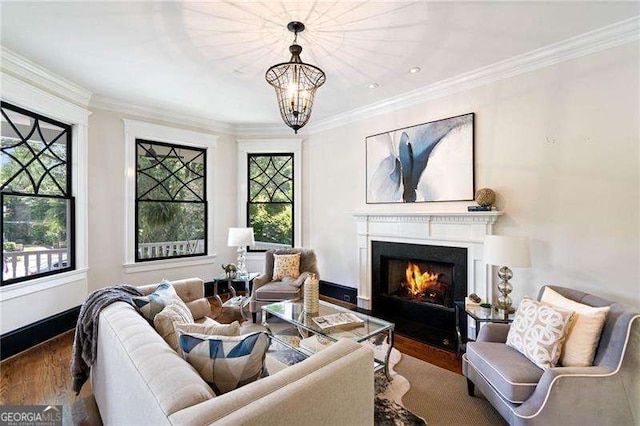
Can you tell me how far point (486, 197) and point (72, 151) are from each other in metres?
4.90

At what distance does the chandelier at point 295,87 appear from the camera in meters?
2.23

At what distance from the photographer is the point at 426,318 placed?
3.82 m

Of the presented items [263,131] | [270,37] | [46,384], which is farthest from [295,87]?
[263,131]

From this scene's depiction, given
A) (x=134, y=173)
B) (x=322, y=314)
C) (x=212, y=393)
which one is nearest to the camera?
(x=212, y=393)

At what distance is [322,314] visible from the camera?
9.53ft

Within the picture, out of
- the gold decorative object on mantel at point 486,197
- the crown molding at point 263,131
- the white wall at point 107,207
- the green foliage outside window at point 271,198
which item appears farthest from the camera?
the green foliage outside window at point 271,198

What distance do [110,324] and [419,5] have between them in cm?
292

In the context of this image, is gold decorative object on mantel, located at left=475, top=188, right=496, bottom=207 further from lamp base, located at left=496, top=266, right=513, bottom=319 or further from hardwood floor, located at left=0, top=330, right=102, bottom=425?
hardwood floor, located at left=0, top=330, right=102, bottom=425

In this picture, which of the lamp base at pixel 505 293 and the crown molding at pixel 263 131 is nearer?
the lamp base at pixel 505 293

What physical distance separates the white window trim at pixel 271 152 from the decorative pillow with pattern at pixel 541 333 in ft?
12.0

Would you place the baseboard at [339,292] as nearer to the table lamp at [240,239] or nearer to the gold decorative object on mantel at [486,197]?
the table lamp at [240,239]

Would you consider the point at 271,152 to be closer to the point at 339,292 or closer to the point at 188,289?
the point at 339,292

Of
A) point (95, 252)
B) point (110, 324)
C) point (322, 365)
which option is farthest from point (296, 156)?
point (322, 365)

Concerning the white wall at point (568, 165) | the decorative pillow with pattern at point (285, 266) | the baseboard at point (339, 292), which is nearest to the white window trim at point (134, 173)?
the decorative pillow with pattern at point (285, 266)
